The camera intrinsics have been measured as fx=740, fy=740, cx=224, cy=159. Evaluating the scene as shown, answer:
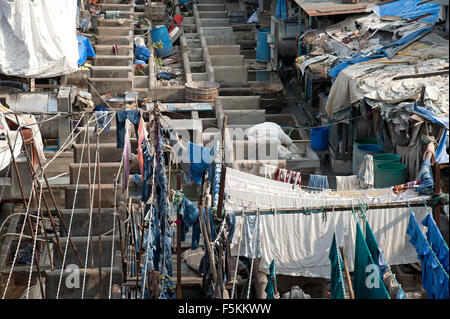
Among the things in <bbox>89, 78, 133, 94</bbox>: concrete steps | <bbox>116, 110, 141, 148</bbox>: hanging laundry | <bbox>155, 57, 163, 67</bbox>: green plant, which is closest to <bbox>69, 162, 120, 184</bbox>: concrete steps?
<bbox>116, 110, 141, 148</bbox>: hanging laundry

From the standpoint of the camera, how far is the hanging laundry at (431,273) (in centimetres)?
1048

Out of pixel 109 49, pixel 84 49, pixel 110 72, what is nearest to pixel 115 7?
pixel 109 49

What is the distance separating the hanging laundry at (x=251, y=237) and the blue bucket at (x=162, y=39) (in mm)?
17941

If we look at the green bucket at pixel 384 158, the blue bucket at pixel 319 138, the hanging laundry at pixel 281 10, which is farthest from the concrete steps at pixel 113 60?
the green bucket at pixel 384 158

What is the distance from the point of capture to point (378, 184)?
16938mm

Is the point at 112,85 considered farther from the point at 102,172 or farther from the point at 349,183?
the point at 349,183

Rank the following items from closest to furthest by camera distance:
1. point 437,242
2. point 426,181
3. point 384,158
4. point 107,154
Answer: point 437,242
point 426,181
point 384,158
point 107,154

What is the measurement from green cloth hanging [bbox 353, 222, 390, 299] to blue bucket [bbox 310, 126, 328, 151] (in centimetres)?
1061

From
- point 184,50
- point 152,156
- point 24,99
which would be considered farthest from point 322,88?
point 152,156

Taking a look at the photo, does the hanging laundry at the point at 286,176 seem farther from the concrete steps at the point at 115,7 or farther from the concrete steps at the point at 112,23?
the concrete steps at the point at 115,7

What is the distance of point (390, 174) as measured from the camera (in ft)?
54.3

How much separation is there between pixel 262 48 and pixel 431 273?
18.9 m

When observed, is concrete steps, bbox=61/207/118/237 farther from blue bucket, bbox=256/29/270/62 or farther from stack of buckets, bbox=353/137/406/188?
blue bucket, bbox=256/29/270/62
